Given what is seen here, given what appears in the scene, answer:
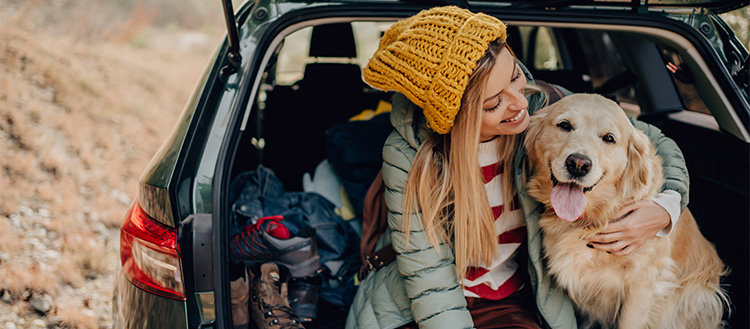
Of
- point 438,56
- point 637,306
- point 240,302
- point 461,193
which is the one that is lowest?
point 637,306

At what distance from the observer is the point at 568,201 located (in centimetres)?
158

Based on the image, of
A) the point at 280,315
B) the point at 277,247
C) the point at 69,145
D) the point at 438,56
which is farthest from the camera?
the point at 69,145

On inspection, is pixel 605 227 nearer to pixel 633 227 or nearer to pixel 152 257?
pixel 633 227

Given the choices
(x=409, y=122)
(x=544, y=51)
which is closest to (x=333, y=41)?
(x=409, y=122)

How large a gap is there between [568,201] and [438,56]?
628 mm

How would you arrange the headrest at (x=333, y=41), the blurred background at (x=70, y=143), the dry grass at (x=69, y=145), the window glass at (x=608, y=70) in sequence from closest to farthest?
the window glass at (x=608, y=70), the headrest at (x=333, y=41), the blurred background at (x=70, y=143), the dry grass at (x=69, y=145)

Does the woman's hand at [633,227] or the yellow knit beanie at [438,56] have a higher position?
the yellow knit beanie at [438,56]

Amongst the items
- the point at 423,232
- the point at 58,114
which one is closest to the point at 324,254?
the point at 423,232

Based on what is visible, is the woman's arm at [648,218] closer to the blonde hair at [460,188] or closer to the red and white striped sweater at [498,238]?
the red and white striped sweater at [498,238]

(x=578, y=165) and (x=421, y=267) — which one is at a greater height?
(x=578, y=165)

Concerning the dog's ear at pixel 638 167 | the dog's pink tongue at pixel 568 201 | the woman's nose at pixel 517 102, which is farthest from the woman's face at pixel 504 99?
the dog's ear at pixel 638 167

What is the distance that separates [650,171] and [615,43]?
126 cm

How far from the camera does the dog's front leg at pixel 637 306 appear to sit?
5.78ft

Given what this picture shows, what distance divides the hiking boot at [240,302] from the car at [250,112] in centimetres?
→ 10
